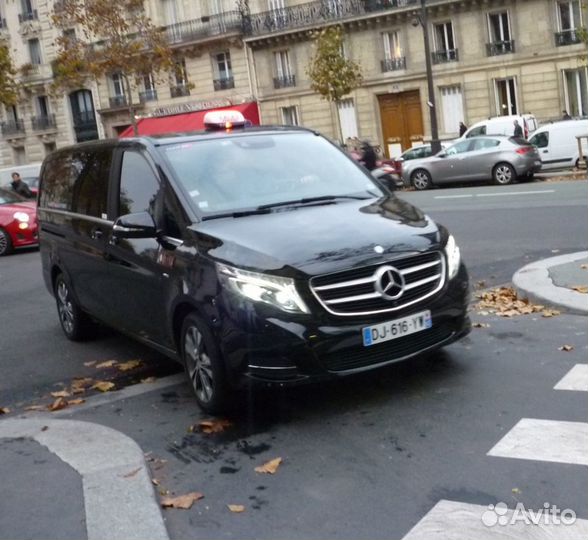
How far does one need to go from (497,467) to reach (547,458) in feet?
0.87

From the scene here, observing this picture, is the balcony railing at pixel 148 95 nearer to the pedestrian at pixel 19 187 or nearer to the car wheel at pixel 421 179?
the car wheel at pixel 421 179

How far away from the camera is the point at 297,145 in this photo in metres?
6.96

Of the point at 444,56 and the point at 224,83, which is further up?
the point at 224,83

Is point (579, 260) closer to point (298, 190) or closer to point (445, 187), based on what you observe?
point (298, 190)

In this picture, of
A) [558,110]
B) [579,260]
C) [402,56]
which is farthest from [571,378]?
[402,56]

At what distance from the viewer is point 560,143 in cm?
2761

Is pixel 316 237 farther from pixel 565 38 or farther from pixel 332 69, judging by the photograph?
pixel 565 38


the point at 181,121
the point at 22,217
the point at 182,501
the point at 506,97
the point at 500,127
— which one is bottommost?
the point at 182,501

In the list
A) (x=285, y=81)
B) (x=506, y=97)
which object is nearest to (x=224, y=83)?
(x=285, y=81)

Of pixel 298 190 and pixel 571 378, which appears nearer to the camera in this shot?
pixel 571 378

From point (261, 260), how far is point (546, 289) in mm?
3741

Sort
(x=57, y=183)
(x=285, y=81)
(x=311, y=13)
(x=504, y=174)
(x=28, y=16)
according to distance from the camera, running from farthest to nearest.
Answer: (x=28, y=16)
(x=285, y=81)
(x=311, y=13)
(x=504, y=174)
(x=57, y=183)

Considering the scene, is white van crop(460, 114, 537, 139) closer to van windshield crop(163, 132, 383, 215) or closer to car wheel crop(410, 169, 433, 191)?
car wheel crop(410, 169, 433, 191)

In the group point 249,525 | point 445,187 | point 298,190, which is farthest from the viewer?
point 445,187
